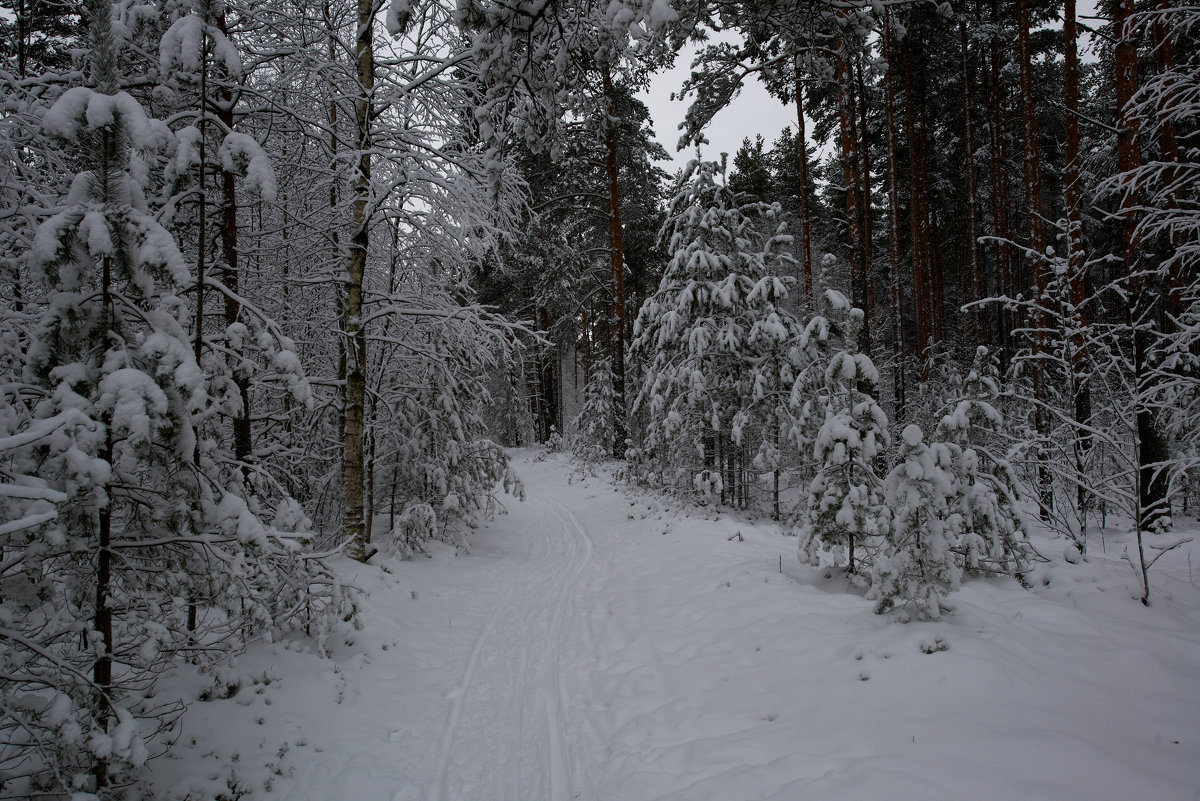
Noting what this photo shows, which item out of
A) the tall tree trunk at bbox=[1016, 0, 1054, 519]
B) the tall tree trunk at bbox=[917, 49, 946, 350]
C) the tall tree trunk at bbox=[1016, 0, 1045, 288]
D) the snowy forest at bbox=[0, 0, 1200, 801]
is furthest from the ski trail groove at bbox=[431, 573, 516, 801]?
the tall tree trunk at bbox=[917, 49, 946, 350]

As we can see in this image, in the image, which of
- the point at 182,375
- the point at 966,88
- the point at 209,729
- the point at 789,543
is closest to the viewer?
the point at 182,375

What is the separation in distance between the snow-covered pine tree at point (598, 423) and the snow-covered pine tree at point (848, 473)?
43.9ft

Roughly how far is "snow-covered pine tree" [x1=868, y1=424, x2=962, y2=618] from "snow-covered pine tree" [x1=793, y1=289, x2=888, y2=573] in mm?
888

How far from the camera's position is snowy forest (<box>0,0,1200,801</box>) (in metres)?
2.93

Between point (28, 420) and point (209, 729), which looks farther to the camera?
point (209, 729)

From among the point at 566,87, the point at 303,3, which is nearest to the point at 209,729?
the point at 566,87

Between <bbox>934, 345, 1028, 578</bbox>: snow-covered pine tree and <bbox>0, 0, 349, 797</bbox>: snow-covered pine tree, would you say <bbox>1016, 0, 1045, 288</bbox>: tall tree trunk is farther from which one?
<bbox>0, 0, 349, 797</bbox>: snow-covered pine tree

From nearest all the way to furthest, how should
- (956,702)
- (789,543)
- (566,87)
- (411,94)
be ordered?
(956,702), (566,87), (411,94), (789,543)

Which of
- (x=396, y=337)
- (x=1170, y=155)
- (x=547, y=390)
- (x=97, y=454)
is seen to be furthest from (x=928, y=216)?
(x=97, y=454)

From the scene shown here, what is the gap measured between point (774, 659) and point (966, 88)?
1987cm

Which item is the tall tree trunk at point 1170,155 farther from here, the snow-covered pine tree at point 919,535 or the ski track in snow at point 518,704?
the ski track in snow at point 518,704

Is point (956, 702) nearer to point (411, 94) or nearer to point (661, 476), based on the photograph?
point (411, 94)

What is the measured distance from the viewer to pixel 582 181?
18.5 metres

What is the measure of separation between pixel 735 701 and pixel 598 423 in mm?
16542
